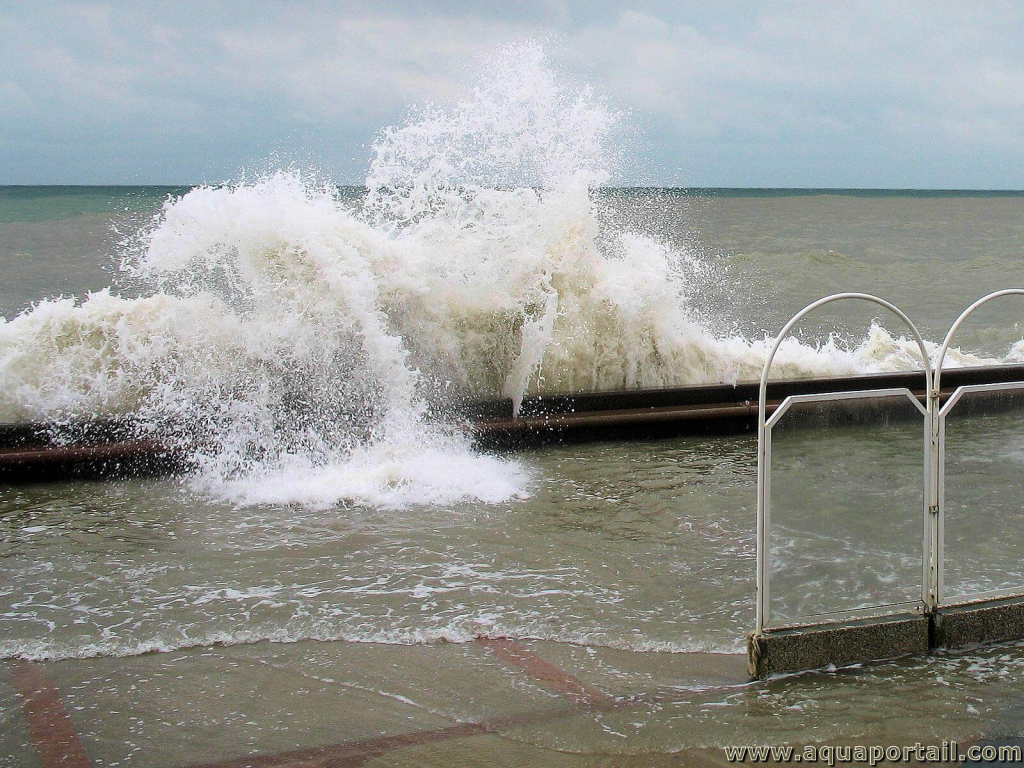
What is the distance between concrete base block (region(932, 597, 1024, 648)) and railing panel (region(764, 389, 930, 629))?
0.49 feet

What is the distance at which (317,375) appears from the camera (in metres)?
8.69

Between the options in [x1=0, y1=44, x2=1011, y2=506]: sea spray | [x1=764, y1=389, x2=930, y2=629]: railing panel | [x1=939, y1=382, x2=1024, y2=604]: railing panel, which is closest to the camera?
[x1=764, y1=389, x2=930, y2=629]: railing panel

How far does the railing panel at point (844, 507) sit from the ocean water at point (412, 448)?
0.07 feet

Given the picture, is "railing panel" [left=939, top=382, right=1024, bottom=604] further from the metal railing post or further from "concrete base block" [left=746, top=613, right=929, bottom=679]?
"concrete base block" [left=746, top=613, right=929, bottom=679]

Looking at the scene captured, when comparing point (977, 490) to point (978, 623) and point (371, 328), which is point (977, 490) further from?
point (371, 328)

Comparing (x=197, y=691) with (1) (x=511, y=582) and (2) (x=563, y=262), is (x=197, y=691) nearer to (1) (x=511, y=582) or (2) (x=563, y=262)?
(1) (x=511, y=582)

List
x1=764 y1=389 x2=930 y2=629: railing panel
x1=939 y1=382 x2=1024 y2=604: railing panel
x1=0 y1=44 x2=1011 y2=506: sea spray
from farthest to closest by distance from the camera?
x1=0 y1=44 x2=1011 y2=506: sea spray
x1=939 y1=382 x2=1024 y2=604: railing panel
x1=764 y1=389 x2=930 y2=629: railing panel

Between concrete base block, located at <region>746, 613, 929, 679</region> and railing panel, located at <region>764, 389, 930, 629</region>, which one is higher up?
railing panel, located at <region>764, 389, 930, 629</region>

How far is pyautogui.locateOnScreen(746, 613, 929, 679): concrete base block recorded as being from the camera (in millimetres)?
4047

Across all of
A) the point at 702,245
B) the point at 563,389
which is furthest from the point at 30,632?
the point at 702,245

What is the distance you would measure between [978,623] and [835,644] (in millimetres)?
757

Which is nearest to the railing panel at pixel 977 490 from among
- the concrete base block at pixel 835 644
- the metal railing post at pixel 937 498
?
the metal railing post at pixel 937 498

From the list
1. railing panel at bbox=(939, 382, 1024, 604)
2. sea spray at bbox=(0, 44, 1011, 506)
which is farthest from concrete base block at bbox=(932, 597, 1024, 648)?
sea spray at bbox=(0, 44, 1011, 506)

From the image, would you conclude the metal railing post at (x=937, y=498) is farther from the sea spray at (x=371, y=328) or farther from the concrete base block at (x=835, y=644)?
the sea spray at (x=371, y=328)
